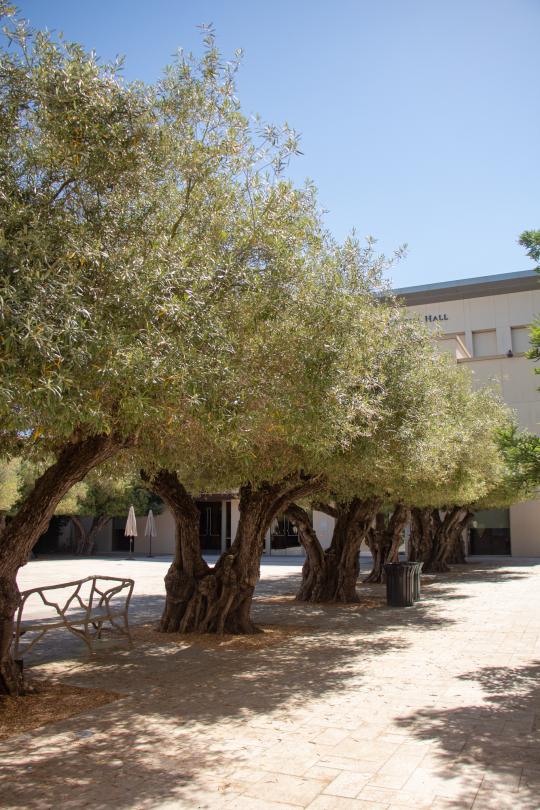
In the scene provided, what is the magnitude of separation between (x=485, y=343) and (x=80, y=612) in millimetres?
33053

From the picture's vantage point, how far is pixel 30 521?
7.24m

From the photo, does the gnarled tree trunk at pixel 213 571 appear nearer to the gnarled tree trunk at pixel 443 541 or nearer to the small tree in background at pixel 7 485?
the gnarled tree trunk at pixel 443 541

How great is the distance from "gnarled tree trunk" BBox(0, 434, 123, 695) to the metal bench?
1.48 feet

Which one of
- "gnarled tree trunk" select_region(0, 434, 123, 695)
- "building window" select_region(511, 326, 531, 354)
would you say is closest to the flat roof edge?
"building window" select_region(511, 326, 531, 354)

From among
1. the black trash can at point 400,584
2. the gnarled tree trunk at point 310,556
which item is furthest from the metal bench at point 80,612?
the black trash can at point 400,584

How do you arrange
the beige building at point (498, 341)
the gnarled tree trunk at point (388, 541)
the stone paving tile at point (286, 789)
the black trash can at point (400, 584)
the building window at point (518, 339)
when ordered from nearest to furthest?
the stone paving tile at point (286, 789), the black trash can at point (400, 584), the gnarled tree trunk at point (388, 541), the beige building at point (498, 341), the building window at point (518, 339)

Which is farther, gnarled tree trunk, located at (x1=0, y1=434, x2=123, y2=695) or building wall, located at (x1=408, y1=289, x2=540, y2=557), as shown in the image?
building wall, located at (x1=408, y1=289, x2=540, y2=557)

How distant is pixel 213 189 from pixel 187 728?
5.28 m

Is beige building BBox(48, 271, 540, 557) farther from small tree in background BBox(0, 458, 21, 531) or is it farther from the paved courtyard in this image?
the paved courtyard

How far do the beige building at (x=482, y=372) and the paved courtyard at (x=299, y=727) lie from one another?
26165 mm

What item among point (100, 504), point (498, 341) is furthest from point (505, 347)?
point (100, 504)

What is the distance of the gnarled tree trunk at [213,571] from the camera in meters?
11.6

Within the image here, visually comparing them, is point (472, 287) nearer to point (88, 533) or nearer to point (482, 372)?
point (482, 372)

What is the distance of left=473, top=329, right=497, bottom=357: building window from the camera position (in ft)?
137
